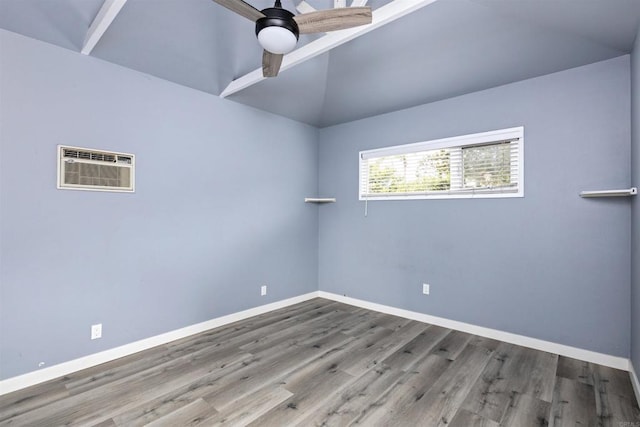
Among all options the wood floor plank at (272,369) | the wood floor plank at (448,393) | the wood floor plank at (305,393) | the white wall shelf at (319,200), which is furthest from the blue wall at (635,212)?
the white wall shelf at (319,200)

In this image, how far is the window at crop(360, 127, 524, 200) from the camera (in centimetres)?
320

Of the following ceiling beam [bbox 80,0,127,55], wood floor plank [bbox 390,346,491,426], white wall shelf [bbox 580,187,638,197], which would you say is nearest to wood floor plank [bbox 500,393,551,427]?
wood floor plank [bbox 390,346,491,426]

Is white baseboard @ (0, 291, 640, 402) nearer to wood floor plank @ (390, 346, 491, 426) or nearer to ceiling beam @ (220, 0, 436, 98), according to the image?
wood floor plank @ (390, 346, 491, 426)

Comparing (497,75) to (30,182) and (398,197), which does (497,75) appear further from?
(30,182)

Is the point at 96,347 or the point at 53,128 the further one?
the point at 96,347

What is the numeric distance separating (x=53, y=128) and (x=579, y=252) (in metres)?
4.60

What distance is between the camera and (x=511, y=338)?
3.14m

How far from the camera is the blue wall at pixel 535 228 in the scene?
105 inches

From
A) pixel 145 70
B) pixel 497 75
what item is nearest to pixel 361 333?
pixel 497 75

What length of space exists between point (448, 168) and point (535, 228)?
3.61ft

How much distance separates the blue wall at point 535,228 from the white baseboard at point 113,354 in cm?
189

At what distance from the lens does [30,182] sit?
2361 millimetres

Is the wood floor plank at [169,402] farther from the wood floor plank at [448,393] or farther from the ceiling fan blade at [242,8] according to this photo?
the ceiling fan blade at [242,8]

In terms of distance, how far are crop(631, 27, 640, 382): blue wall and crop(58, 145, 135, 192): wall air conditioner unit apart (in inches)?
161
